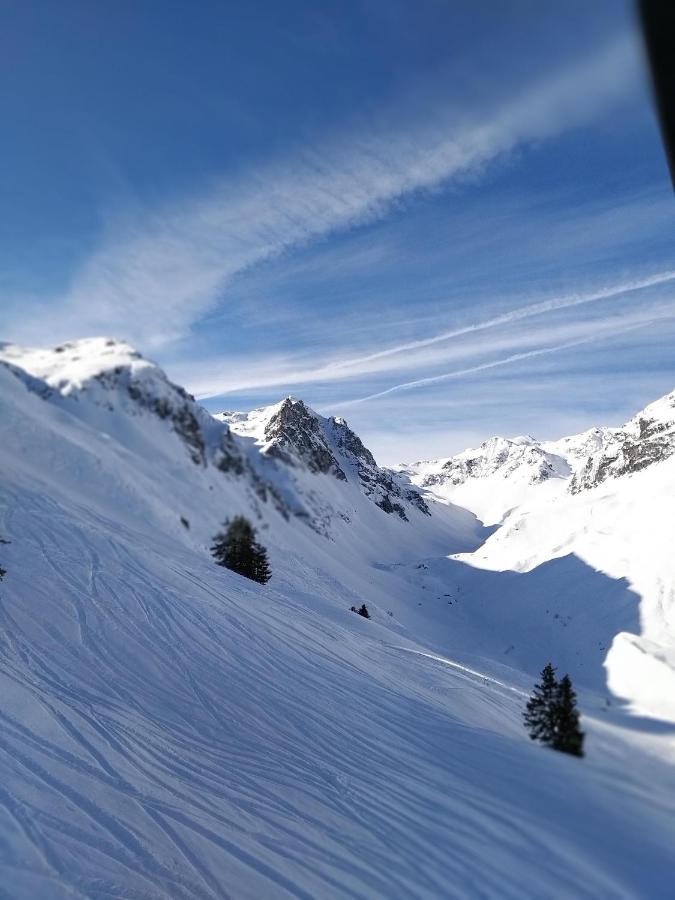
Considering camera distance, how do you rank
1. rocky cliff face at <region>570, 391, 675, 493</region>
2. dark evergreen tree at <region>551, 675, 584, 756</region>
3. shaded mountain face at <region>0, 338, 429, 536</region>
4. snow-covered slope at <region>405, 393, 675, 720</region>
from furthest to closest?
rocky cliff face at <region>570, 391, 675, 493</region> < shaded mountain face at <region>0, 338, 429, 536</region> < snow-covered slope at <region>405, 393, 675, 720</region> < dark evergreen tree at <region>551, 675, 584, 756</region>

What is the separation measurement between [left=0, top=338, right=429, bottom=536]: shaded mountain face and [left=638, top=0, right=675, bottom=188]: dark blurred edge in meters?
64.5

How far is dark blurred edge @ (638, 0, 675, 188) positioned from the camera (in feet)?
6.42

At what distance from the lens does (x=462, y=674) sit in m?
18.5

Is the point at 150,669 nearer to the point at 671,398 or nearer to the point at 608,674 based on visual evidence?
the point at 608,674

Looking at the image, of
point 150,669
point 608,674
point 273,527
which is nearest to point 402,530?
point 273,527

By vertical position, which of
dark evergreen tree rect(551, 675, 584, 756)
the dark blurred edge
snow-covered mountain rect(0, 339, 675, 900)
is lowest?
snow-covered mountain rect(0, 339, 675, 900)

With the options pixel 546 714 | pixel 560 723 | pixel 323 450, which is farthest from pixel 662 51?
pixel 323 450

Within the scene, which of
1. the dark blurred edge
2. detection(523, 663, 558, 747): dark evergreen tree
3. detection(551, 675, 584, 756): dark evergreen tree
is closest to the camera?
the dark blurred edge

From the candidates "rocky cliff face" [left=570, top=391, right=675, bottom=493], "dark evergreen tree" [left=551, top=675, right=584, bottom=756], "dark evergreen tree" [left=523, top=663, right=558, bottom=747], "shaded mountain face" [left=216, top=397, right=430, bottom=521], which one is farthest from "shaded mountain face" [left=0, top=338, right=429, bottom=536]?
"dark evergreen tree" [left=551, top=675, right=584, bottom=756]

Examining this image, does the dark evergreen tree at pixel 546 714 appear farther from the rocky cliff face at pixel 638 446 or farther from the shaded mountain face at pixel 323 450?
the shaded mountain face at pixel 323 450

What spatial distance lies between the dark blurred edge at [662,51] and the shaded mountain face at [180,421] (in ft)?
212

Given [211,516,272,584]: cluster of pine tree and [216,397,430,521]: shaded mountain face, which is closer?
[211,516,272,584]: cluster of pine tree

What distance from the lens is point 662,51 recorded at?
2004mm

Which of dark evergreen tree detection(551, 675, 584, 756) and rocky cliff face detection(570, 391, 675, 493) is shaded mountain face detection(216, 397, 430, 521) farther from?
dark evergreen tree detection(551, 675, 584, 756)
